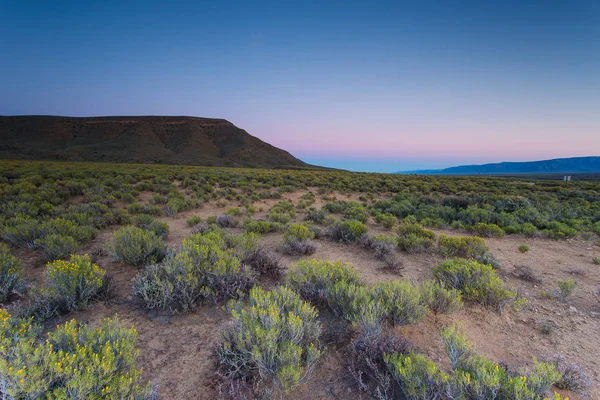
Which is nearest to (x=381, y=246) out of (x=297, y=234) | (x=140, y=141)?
(x=297, y=234)

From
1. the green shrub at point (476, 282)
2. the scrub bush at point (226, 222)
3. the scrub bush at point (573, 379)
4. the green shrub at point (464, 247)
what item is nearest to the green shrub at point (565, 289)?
the green shrub at point (476, 282)

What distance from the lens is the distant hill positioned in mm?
61656

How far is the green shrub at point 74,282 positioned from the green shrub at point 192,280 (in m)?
0.51

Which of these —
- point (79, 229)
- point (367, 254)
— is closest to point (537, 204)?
point (367, 254)

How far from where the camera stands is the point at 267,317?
8.54 feet

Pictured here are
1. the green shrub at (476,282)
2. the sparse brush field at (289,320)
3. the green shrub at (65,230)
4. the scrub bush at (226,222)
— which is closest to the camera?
the sparse brush field at (289,320)

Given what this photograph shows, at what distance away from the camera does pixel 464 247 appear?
242 inches

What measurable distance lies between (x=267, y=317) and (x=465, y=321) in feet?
9.33

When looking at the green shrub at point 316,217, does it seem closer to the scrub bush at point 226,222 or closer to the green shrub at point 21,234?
the scrub bush at point 226,222

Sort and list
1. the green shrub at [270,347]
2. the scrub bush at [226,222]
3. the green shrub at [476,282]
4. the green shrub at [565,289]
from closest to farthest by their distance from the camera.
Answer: the green shrub at [270,347]
the green shrub at [476,282]
the green shrub at [565,289]
the scrub bush at [226,222]

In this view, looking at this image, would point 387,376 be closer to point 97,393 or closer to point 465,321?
point 465,321

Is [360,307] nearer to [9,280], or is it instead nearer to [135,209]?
[9,280]

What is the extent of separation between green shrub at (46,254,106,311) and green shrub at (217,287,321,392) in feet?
6.98

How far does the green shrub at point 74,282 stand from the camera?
332cm
